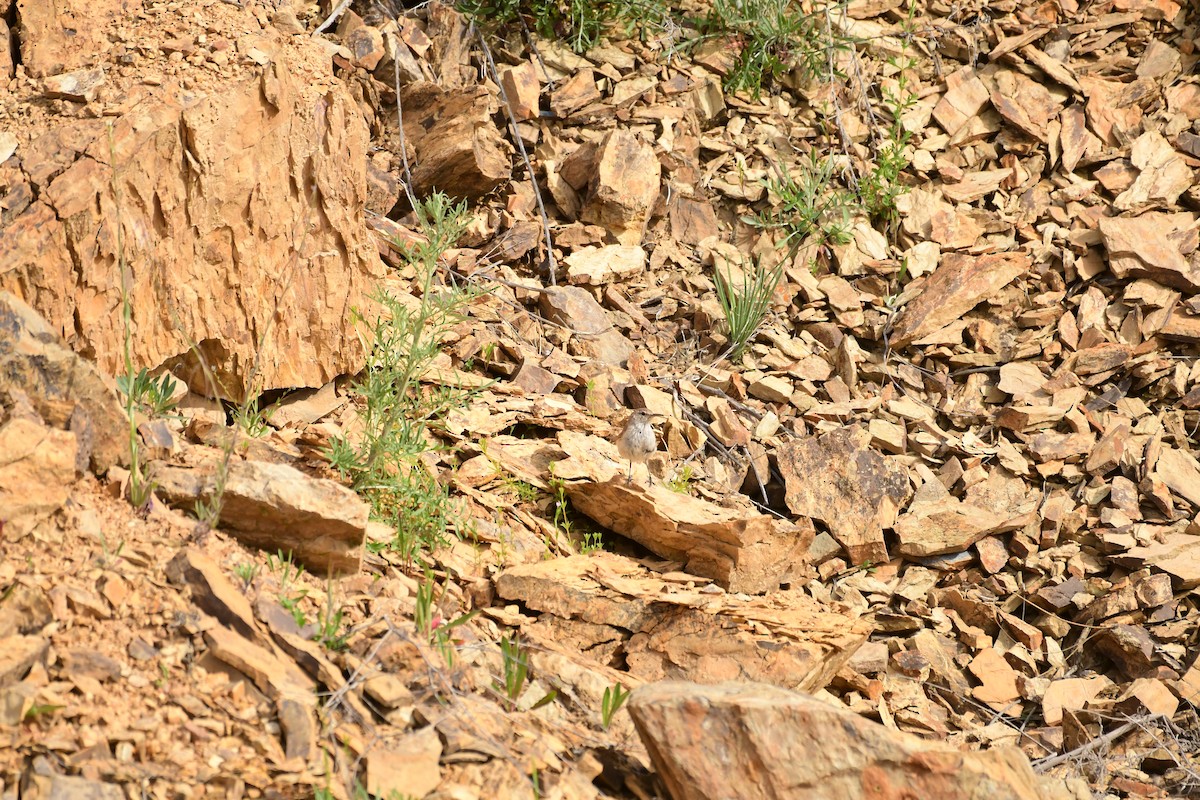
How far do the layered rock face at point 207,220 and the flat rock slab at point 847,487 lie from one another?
1.99 metres

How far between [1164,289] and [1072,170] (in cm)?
98

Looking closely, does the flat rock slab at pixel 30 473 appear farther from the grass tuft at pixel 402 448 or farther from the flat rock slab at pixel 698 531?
the flat rock slab at pixel 698 531

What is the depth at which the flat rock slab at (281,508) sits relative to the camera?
3057 millimetres

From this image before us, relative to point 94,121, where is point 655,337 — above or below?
below

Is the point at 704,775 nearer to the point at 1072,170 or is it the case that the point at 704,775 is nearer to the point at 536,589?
the point at 536,589

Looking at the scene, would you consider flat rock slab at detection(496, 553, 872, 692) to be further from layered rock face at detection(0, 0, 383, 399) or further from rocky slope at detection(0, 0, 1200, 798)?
layered rock face at detection(0, 0, 383, 399)

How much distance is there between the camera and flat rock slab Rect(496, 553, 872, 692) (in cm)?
362

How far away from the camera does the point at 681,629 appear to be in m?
3.68

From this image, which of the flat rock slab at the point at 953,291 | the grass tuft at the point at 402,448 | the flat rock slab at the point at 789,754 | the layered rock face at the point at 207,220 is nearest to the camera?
the flat rock slab at the point at 789,754

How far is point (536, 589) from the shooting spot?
3.67m

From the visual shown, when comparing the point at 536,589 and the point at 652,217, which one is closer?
the point at 536,589

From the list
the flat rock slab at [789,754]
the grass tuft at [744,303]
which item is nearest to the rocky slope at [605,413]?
the flat rock slab at [789,754]

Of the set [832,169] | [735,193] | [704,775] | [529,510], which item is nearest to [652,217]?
[735,193]

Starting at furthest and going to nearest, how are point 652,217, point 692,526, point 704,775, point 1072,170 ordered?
point 1072,170 → point 652,217 → point 692,526 → point 704,775
